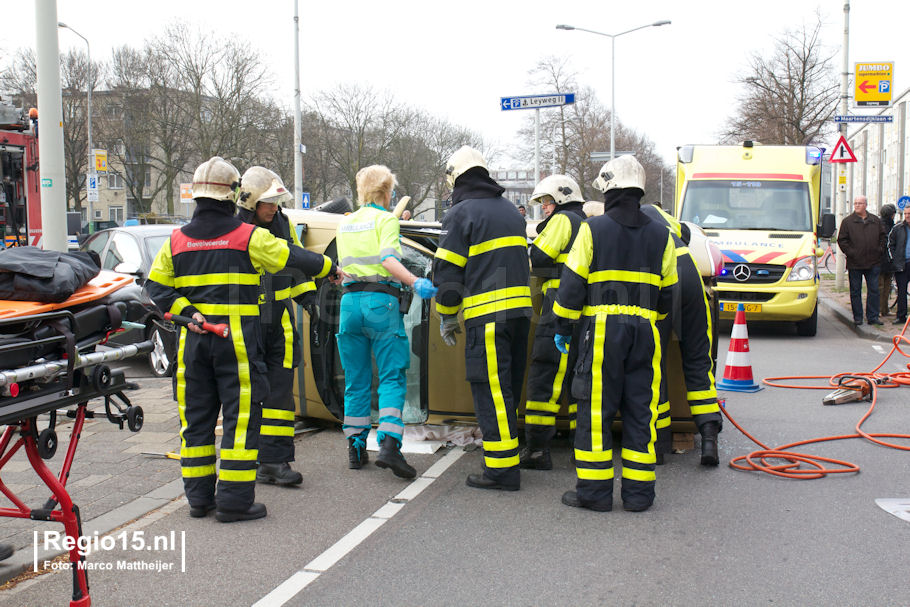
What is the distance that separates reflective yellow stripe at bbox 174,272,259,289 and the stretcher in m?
0.45

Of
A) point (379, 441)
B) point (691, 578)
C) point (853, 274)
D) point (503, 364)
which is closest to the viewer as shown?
point (691, 578)

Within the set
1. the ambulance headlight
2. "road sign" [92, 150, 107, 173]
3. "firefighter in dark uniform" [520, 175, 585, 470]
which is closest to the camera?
"firefighter in dark uniform" [520, 175, 585, 470]

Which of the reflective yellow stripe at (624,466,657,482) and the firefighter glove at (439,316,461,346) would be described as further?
the firefighter glove at (439,316,461,346)

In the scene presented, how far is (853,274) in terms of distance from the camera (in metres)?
12.6

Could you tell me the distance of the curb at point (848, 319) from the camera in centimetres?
1190

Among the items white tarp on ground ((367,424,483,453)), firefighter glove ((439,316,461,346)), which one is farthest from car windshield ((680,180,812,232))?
firefighter glove ((439,316,461,346))

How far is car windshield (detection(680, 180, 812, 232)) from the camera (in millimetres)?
12492

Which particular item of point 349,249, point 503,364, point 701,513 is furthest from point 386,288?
point 701,513

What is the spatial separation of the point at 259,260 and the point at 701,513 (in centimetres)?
282

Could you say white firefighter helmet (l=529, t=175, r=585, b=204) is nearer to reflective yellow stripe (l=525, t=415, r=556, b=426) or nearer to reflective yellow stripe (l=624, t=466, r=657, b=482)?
reflective yellow stripe (l=525, t=415, r=556, b=426)

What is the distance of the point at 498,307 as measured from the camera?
4941mm

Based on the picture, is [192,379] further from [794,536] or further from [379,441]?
[794,536]

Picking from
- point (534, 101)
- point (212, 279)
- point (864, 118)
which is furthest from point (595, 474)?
point (864, 118)

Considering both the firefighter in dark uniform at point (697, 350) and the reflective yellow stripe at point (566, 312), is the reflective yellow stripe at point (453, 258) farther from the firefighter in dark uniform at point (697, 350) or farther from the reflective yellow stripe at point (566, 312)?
the firefighter in dark uniform at point (697, 350)
